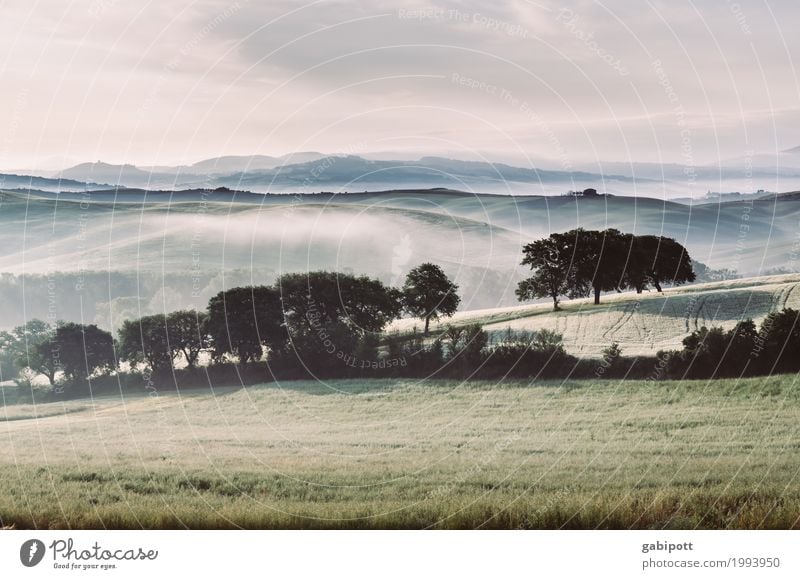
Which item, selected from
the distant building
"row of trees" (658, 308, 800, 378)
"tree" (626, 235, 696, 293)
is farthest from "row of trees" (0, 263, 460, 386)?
"row of trees" (658, 308, 800, 378)

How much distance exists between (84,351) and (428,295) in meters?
6.52

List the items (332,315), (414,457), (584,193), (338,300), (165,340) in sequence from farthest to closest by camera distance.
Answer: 1. (165,340)
2. (338,300)
3. (332,315)
4. (584,193)
5. (414,457)

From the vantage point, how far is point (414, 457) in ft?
43.3

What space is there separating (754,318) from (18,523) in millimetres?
11946

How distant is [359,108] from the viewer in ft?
47.1

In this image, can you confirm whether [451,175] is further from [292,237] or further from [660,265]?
[660,265]

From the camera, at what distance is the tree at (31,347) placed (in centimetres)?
1659

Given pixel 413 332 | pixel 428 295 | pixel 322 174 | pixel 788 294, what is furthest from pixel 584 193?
pixel 322 174

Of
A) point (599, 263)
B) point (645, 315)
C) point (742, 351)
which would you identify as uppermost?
point (599, 263)

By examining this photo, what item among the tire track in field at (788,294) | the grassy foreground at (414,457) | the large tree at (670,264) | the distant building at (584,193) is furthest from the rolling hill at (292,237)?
the grassy foreground at (414,457)

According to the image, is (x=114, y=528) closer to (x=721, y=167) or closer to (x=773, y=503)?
(x=773, y=503)

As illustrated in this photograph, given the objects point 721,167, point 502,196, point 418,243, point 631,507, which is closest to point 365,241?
point 418,243

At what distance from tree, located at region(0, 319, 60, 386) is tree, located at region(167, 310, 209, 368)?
88.9 inches

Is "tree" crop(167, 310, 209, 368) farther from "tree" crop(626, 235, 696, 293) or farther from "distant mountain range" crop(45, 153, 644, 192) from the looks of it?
"tree" crop(626, 235, 696, 293)
